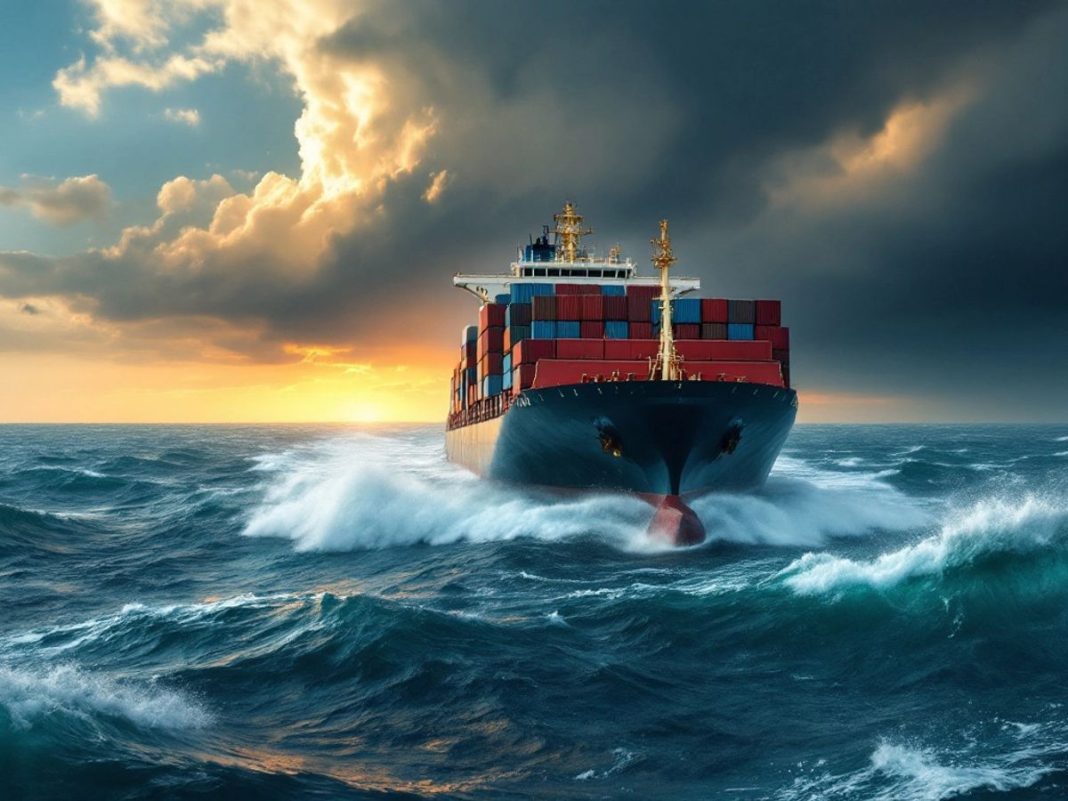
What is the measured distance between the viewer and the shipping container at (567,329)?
3653 centimetres

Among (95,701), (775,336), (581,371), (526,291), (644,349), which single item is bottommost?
(95,701)

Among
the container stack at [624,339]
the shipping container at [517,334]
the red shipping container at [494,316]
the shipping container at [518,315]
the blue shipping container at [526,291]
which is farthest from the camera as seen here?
the blue shipping container at [526,291]

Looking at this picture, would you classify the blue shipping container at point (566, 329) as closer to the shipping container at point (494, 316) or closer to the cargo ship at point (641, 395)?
the cargo ship at point (641, 395)

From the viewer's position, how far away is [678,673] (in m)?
14.3

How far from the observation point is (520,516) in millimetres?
32000

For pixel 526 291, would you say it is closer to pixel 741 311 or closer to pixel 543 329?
pixel 543 329

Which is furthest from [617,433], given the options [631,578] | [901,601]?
[901,601]

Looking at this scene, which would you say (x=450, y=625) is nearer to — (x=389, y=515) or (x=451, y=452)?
(x=389, y=515)

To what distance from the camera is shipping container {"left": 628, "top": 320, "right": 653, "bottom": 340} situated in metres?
36.2

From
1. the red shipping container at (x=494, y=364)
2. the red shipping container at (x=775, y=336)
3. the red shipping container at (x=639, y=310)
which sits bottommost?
the red shipping container at (x=494, y=364)

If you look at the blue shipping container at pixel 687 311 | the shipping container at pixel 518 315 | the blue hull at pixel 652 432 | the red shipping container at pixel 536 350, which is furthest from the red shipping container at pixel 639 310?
the blue hull at pixel 652 432

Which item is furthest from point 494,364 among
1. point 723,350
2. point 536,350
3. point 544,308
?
point 723,350

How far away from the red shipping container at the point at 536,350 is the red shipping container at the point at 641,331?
13.1 feet

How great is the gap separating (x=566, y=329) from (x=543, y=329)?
1.06 meters
